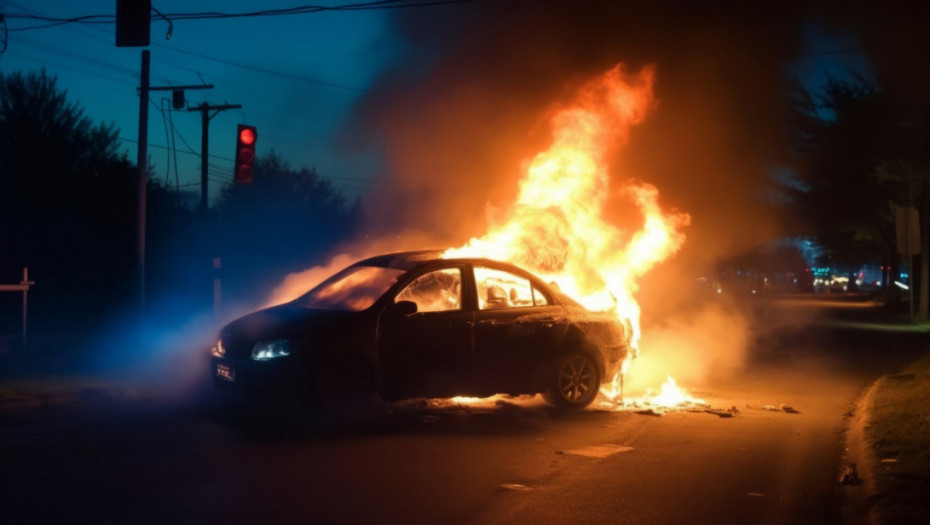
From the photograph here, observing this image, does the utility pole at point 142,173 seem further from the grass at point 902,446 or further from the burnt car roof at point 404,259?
the grass at point 902,446

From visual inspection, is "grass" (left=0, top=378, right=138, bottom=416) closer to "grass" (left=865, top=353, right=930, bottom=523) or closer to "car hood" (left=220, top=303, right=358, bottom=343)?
"car hood" (left=220, top=303, right=358, bottom=343)

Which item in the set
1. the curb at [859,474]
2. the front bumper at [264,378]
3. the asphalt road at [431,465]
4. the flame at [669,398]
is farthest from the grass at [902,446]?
the front bumper at [264,378]

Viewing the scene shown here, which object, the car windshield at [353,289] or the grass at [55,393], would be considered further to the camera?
the grass at [55,393]

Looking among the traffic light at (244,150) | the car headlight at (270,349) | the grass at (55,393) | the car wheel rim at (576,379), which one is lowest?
the grass at (55,393)

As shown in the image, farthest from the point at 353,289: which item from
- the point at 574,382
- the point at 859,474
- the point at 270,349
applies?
the point at 859,474

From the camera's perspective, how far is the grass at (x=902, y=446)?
582 centimetres

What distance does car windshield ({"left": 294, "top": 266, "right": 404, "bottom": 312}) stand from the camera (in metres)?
9.41

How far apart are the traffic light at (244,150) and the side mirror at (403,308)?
6362 millimetres

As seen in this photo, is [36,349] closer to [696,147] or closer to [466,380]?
[466,380]

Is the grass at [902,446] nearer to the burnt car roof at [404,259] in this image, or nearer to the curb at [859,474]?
the curb at [859,474]

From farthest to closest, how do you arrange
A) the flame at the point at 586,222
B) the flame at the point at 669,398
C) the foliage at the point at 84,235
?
1. the foliage at the point at 84,235
2. the flame at the point at 586,222
3. the flame at the point at 669,398

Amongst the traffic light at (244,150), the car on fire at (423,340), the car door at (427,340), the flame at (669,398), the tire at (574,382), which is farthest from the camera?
the traffic light at (244,150)

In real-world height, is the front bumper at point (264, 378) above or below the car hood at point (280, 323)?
below

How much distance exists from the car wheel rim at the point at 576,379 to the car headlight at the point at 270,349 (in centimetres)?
312
